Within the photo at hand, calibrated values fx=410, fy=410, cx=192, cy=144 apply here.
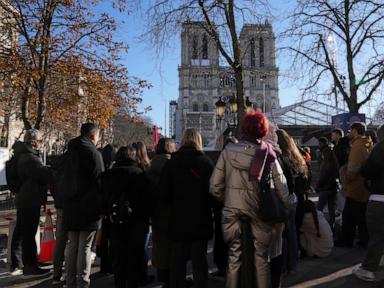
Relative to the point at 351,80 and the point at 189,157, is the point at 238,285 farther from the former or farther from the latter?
the point at 351,80

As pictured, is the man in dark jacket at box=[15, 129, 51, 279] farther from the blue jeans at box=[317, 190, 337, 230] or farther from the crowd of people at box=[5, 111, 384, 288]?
the blue jeans at box=[317, 190, 337, 230]

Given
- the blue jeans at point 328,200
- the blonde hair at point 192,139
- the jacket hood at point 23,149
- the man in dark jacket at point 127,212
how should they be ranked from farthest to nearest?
the blue jeans at point 328,200
the jacket hood at point 23,149
the man in dark jacket at point 127,212
the blonde hair at point 192,139

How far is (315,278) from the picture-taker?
5832mm

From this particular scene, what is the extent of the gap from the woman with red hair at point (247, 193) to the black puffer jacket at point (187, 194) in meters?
0.39

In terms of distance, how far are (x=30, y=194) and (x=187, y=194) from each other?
2.83m

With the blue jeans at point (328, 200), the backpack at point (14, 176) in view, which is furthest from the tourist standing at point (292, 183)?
the backpack at point (14, 176)

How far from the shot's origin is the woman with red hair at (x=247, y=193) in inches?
161

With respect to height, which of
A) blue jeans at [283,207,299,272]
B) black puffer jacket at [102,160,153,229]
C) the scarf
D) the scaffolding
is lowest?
blue jeans at [283,207,299,272]

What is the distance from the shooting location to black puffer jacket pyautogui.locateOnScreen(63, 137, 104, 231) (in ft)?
16.8

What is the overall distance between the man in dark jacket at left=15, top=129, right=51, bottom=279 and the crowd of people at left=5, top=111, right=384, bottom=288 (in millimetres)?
15

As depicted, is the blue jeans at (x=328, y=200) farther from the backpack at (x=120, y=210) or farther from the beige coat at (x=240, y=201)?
the backpack at (x=120, y=210)

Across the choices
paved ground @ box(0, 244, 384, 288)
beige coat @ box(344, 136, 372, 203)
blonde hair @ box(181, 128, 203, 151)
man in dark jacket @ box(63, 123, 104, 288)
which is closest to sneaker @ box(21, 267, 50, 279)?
paved ground @ box(0, 244, 384, 288)

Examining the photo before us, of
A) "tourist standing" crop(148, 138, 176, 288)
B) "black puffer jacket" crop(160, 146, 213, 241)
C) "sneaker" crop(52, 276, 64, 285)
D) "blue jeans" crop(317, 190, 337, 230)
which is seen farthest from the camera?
"blue jeans" crop(317, 190, 337, 230)

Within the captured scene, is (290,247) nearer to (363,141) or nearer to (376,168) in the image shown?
(376,168)
